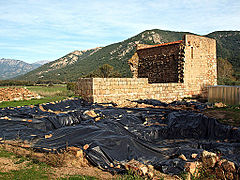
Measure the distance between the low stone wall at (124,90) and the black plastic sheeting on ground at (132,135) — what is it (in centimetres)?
243

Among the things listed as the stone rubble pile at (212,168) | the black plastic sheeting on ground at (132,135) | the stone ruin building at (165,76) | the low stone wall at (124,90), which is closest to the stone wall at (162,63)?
the stone ruin building at (165,76)

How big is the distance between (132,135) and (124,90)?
6.58 m

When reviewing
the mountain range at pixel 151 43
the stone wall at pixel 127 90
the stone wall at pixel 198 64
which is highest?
the mountain range at pixel 151 43

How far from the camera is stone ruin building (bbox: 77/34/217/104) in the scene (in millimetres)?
12555

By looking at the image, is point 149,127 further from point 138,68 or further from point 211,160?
point 138,68

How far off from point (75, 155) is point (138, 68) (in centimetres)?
1522

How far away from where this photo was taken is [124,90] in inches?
519

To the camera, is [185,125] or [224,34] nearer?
[185,125]

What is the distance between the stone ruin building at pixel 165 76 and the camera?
12.6 metres

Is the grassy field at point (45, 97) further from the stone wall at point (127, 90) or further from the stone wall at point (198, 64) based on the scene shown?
the stone wall at point (198, 64)

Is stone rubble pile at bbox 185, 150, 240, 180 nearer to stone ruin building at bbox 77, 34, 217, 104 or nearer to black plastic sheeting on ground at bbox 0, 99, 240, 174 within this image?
black plastic sheeting on ground at bbox 0, 99, 240, 174

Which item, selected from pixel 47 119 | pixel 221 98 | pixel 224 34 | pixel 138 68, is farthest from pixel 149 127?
pixel 224 34

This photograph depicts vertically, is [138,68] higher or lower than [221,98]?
higher

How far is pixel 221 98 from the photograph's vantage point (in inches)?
560
